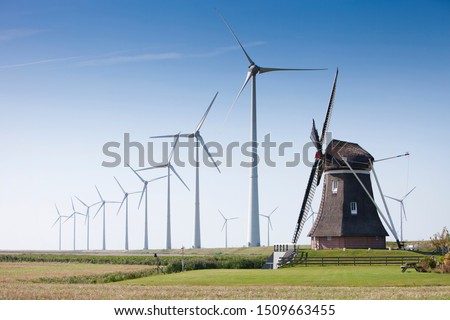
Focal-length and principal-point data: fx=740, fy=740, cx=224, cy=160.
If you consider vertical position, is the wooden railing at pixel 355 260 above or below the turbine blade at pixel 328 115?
below

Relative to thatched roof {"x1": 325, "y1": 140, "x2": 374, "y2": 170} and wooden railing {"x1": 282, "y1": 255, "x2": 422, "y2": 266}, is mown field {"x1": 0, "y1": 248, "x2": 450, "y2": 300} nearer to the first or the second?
wooden railing {"x1": 282, "y1": 255, "x2": 422, "y2": 266}

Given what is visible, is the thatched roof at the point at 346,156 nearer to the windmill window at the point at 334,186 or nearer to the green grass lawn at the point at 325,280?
the windmill window at the point at 334,186

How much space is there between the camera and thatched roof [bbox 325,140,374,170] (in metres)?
79.0

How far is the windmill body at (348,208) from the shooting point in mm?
78812

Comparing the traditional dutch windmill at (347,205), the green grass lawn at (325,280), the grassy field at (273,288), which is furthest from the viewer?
the traditional dutch windmill at (347,205)

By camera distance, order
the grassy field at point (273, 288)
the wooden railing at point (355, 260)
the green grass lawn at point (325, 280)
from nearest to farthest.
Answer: the grassy field at point (273, 288) → the green grass lawn at point (325, 280) → the wooden railing at point (355, 260)

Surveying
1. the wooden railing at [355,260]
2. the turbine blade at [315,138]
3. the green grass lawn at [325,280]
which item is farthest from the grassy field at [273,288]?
the turbine blade at [315,138]

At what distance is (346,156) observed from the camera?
3127 inches

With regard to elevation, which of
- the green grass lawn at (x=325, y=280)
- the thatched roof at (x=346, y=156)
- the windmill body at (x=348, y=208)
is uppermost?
the thatched roof at (x=346, y=156)

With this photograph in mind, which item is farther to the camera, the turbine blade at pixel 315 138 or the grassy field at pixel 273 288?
the turbine blade at pixel 315 138

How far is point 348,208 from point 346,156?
5.57 m
